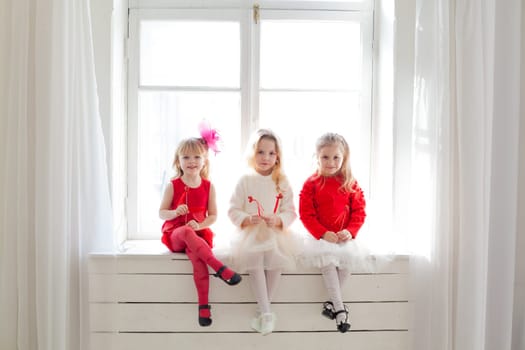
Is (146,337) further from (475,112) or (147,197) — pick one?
(475,112)

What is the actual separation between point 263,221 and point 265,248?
0.11 metres

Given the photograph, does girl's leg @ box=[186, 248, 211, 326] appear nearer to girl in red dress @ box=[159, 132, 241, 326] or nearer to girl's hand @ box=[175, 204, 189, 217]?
girl in red dress @ box=[159, 132, 241, 326]

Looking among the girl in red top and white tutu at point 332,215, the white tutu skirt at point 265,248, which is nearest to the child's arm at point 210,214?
the white tutu skirt at point 265,248

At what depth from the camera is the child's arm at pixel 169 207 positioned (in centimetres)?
191

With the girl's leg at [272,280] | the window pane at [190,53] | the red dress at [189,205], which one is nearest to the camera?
the girl's leg at [272,280]

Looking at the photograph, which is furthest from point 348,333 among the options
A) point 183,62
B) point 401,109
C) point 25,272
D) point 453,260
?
point 183,62

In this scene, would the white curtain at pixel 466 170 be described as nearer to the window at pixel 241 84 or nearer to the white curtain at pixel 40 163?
the window at pixel 241 84

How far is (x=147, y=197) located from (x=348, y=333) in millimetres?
1039

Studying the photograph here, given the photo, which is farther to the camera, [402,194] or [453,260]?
[402,194]

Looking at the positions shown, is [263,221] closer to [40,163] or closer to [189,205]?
[189,205]

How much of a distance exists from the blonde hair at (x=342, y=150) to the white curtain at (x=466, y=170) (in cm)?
25

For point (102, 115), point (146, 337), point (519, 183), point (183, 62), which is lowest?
point (146, 337)

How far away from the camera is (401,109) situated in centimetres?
202

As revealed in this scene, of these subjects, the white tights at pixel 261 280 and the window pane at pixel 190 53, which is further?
the window pane at pixel 190 53
